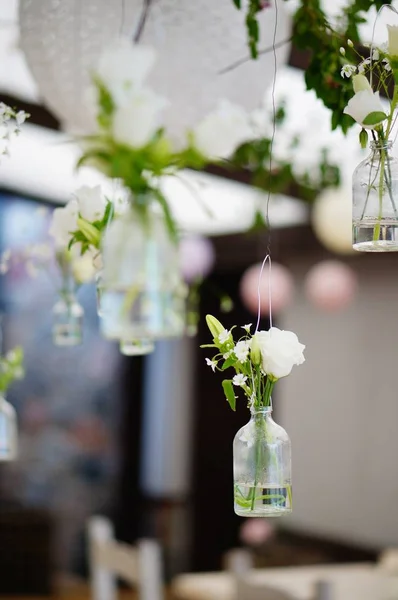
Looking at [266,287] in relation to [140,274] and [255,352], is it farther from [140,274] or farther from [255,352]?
[140,274]

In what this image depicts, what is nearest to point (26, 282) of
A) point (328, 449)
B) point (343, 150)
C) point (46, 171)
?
point (46, 171)

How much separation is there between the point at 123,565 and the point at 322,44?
2211 mm

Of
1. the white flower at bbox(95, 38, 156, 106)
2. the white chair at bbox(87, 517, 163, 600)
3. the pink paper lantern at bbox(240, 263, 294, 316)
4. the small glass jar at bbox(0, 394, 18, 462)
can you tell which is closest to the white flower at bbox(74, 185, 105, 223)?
the white flower at bbox(95, 38, 156, 106)

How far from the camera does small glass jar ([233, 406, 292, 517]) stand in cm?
130

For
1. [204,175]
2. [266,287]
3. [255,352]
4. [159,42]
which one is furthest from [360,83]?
[204,175]

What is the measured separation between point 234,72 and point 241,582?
5.28 ft

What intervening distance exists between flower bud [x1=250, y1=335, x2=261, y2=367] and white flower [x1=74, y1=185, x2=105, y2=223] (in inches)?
11.6

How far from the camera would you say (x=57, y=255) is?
2.29 meters

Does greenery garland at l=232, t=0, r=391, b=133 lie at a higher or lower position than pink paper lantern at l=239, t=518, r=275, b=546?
higher

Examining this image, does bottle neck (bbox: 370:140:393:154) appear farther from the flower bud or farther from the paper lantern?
the paper lantern

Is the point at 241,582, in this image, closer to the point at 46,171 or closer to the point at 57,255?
the point at 57,255

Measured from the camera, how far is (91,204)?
1.43 metres

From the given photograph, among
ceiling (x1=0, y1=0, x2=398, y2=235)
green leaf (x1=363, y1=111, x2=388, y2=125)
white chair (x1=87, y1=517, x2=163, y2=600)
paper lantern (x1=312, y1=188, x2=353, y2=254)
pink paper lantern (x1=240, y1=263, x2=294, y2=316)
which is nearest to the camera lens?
green leaf (x1=363, y1=111, x2=388, y2=125)

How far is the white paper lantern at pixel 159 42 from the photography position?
1.61 metres
